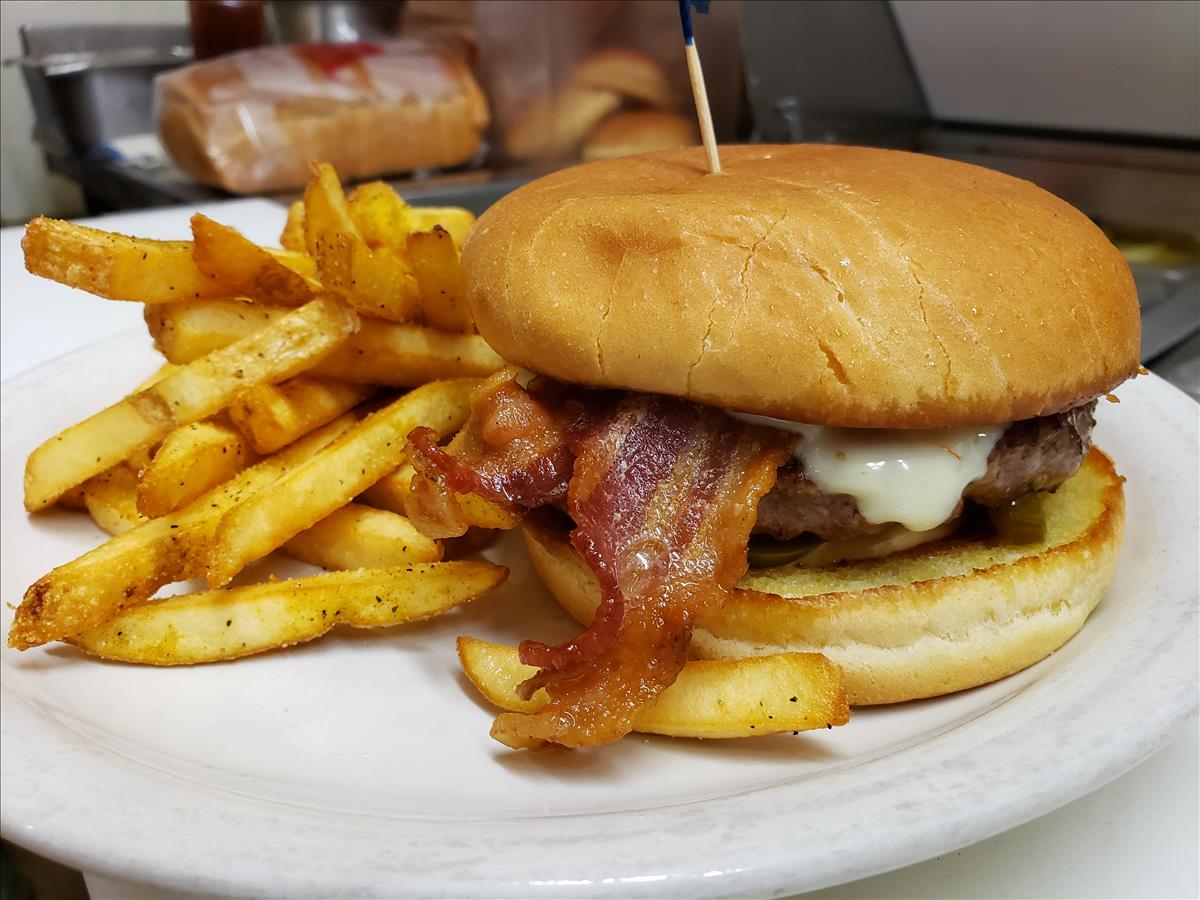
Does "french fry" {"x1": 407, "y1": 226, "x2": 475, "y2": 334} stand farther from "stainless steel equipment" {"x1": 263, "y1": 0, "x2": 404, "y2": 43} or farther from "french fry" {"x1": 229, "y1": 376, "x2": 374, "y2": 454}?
"stainless steel equipment" {"x1": 263, "y1": 0, "x2": 404, "y2": 43}

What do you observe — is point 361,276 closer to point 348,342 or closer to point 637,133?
point 348,342

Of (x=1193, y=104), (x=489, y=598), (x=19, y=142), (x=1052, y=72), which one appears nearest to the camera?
(x=489, y=598)

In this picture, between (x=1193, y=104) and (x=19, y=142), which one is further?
(x=19, y=142)

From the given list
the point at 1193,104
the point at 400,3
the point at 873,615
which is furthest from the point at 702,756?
the point at 400,3

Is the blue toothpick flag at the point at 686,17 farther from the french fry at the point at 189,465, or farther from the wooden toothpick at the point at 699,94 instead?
the french fry at the point at 189,465

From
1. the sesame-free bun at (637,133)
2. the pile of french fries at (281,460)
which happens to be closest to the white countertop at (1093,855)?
the pile of french fries at (281,460)

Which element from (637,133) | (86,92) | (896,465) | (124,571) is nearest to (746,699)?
(896,465)

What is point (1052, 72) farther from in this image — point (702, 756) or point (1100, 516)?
point (702, 756)
